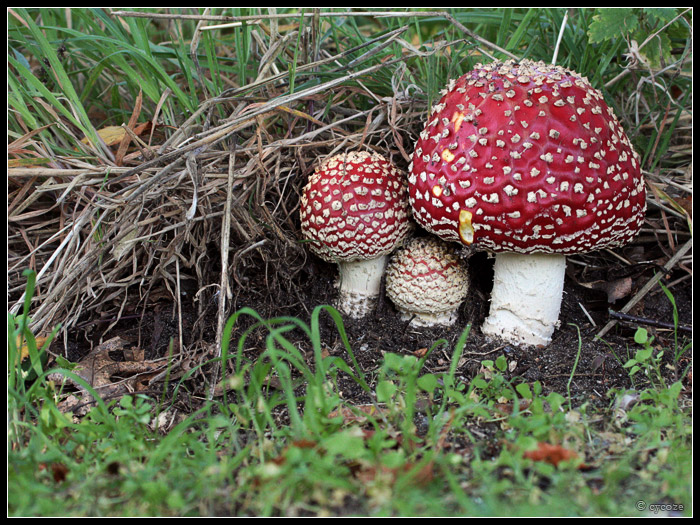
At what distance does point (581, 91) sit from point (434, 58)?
806 mm

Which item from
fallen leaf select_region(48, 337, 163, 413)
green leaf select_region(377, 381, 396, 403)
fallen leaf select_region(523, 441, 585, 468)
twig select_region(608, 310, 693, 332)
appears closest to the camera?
fallen leaf select_region(523, 441, 585, 468)

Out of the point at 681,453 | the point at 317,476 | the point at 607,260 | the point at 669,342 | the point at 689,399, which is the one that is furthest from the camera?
the point at 607,260

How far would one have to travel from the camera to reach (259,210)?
2781 mm

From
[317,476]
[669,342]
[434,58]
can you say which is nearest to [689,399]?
[669,342]

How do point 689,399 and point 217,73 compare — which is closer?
point 689,399

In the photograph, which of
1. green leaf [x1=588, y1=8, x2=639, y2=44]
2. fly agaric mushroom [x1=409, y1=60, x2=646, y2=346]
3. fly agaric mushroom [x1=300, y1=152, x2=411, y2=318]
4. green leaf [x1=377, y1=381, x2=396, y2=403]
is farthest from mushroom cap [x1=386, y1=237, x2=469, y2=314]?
green leaf [x1=588, y1=8, x2=639, y2=44]

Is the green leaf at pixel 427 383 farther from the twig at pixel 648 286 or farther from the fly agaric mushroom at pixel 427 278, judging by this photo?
the twig at pixel 648 286

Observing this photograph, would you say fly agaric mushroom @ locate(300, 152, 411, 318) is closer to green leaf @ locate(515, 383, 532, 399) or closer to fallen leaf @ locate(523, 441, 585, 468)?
green leaf @ locate(515, 383, 532, 399)

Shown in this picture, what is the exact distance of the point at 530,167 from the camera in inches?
89.5

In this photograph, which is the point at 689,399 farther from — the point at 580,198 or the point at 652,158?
the point at 652,158

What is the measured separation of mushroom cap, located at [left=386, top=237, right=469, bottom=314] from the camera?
9.21 feet

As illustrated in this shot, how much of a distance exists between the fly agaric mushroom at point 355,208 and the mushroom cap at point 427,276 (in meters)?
0.11

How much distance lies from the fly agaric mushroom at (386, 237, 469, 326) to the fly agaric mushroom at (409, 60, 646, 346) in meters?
0.28

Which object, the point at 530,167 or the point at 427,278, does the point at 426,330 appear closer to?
the point at 427,278
